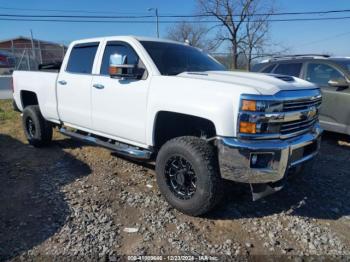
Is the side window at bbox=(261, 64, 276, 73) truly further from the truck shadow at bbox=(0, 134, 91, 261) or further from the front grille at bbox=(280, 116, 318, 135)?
the truck shadow at bbox=(0, 134, 91, 261)

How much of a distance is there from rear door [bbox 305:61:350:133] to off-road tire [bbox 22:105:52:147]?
5.30m

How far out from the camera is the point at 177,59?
431 cm

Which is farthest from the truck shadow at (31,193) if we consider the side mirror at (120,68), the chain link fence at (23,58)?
the chain link fence at (23,58)

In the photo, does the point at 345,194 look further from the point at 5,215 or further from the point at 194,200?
the point at 5,215

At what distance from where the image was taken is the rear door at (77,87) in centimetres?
473

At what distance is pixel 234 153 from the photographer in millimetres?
3074

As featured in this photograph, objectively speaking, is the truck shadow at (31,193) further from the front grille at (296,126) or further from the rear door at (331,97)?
the rear door at (331,97)

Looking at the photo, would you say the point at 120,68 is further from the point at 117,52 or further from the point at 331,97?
the point at 331,97

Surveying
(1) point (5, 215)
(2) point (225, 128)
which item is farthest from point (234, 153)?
(1) point (5, 215)

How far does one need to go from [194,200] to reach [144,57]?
1.83m

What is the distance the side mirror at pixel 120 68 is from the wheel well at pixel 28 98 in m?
3.24

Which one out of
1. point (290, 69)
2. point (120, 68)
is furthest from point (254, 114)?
point (290, 69)

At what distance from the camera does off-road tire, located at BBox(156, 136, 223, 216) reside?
330 centimetres

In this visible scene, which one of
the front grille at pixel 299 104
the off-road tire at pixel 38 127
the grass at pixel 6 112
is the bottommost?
the grass at pixel 6 112
